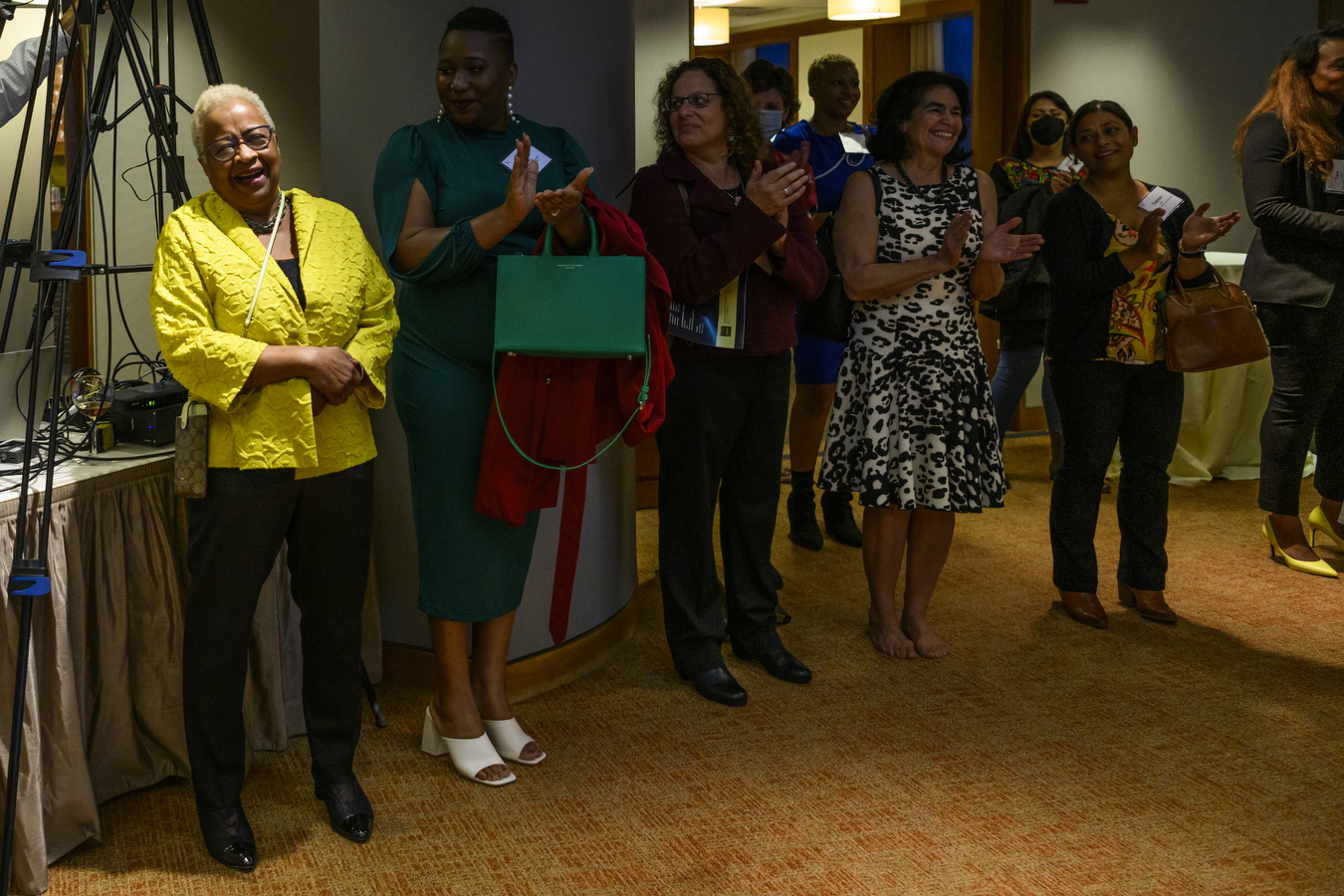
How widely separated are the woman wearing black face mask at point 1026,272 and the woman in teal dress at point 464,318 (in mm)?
2369

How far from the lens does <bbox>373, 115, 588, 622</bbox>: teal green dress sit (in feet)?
8.41

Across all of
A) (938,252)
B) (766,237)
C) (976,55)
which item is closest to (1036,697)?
(938,252)

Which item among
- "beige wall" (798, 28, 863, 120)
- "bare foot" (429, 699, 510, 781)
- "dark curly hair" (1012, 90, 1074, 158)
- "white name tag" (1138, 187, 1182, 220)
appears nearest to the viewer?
"bare foot" (429, 699, 510, 781)

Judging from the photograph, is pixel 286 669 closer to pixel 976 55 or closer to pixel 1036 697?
pixel 1036 697

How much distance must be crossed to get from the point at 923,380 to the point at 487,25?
4.90 feet

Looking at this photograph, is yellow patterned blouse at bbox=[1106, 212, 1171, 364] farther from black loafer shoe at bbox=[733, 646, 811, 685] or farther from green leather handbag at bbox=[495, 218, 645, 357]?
green leather handbag at bbox=[495, 218, 645, 357]

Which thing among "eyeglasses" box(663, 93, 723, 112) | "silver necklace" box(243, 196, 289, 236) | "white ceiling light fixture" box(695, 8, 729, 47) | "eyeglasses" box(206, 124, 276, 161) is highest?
"white ceiling light fixture" box(695, 8, 729, 47)

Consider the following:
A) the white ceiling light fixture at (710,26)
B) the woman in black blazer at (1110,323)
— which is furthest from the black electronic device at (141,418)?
the white ceiling light fixture at (710,26)

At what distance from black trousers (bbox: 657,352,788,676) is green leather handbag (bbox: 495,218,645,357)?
582 millimetres

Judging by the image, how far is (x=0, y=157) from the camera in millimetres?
3102

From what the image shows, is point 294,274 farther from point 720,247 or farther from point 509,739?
point 509,739

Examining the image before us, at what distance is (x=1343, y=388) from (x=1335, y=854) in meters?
2.49

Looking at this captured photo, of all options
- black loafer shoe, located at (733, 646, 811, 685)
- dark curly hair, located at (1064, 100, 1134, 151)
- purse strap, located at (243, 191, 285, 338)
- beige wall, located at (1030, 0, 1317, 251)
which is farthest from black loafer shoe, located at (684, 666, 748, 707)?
beige wall, located at (1030, 0, 1317, 251)

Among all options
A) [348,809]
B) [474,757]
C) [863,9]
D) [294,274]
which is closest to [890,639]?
[474,757]
